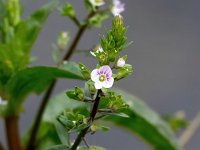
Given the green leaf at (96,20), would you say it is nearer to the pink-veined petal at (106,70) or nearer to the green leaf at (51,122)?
the green leaf at (51,122)

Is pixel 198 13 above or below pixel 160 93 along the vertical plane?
Result: above

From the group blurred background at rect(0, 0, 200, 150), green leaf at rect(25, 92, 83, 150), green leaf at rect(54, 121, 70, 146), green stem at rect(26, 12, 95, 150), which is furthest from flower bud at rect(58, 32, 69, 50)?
blurred background at rect(0, 0, 200, 150)

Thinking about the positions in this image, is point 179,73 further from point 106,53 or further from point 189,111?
point 106,53

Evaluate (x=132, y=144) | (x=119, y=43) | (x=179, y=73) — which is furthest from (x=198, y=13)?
(x=119, y=43)

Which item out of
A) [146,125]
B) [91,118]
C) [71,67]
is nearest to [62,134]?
[91,118]

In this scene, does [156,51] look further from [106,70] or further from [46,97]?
[106,70]

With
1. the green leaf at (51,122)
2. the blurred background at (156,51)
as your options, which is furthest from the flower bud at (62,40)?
the blurred background at (156,51)
